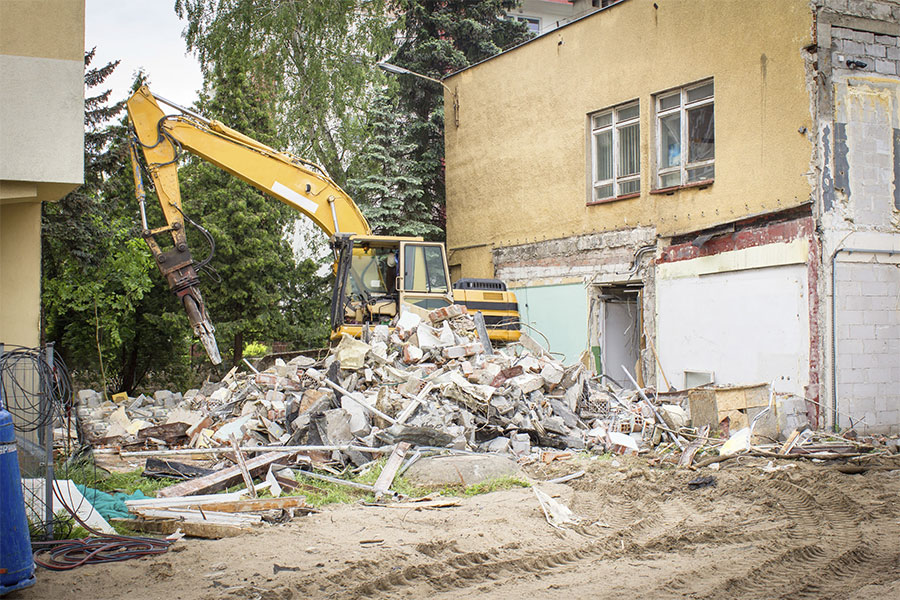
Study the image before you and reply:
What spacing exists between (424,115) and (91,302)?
1144cm

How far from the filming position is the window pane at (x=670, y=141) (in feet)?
50.8

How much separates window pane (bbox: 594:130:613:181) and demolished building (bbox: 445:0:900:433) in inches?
1.7

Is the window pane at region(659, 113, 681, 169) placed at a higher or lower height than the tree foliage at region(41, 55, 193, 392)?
higher

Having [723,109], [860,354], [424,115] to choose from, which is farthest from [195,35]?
[860,354]

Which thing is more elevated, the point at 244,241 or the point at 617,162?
the point at 617,162

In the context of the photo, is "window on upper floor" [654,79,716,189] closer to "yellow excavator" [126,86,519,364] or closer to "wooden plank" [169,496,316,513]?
"yellow excavator" [126,86,519,364]

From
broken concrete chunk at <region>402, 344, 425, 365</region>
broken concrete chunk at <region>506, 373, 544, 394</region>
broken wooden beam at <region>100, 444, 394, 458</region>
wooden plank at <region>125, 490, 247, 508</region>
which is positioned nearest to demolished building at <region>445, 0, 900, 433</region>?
broken concrete chunk at <region>506, 373, 544, 394</region>

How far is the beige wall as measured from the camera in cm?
804

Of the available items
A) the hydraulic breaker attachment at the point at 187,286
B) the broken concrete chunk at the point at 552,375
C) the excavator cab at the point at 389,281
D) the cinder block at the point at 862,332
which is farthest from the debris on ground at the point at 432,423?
the cinder block at the point at 862,332

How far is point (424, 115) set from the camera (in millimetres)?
24406

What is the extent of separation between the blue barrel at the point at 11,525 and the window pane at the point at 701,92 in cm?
1286

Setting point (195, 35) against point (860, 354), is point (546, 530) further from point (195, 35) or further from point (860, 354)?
point (195, 35)

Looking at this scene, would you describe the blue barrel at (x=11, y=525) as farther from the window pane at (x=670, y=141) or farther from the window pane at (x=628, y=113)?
the window pane at (x=628, y=113)

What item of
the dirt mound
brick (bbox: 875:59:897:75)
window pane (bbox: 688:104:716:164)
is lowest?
the dirt mound
